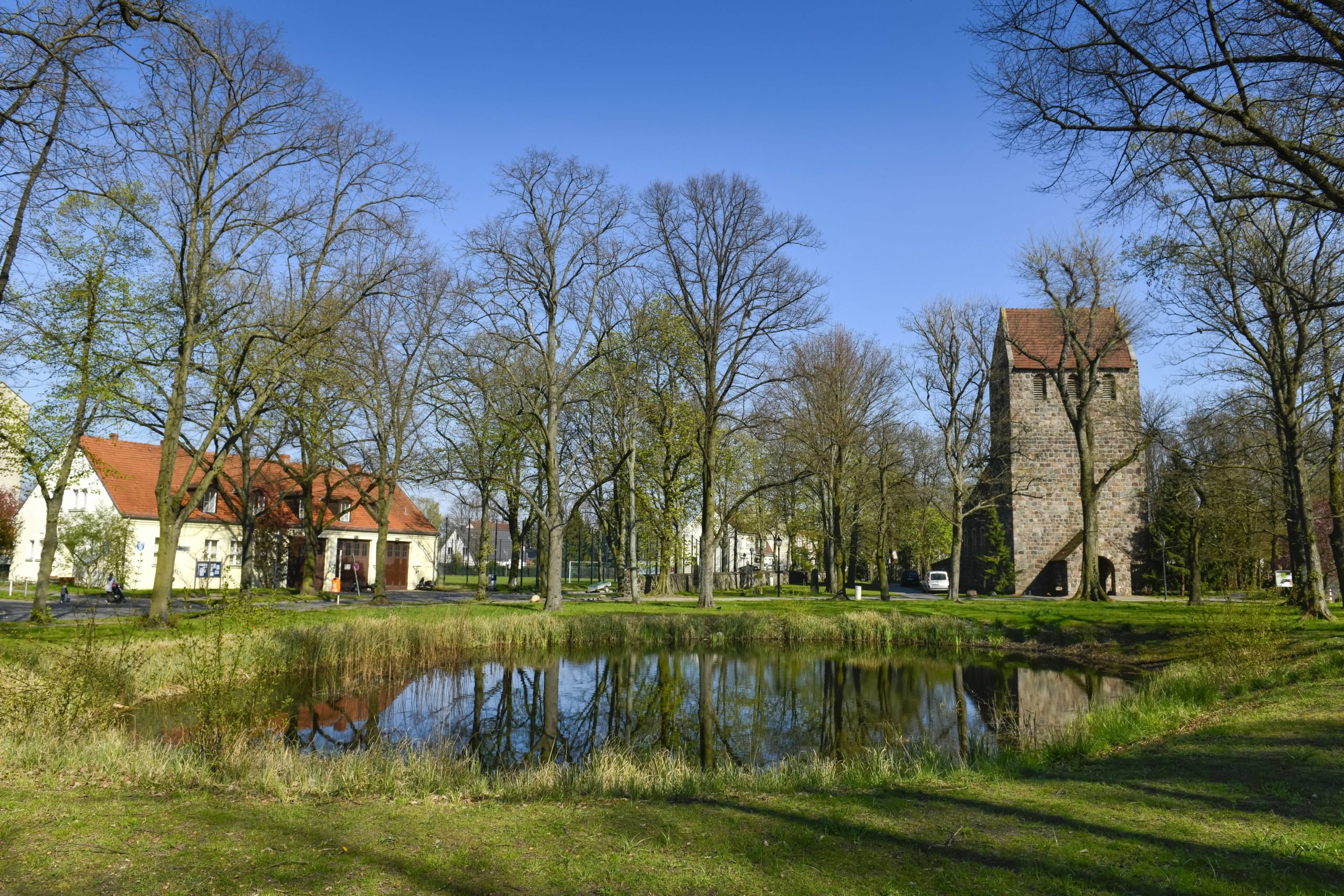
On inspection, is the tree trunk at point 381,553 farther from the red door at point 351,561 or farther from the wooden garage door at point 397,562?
the wooden garage door at point 397,562

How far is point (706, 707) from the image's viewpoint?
15648 mm

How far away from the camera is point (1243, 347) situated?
71.1 feet

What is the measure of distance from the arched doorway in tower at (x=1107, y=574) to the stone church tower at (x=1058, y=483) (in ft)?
0.16

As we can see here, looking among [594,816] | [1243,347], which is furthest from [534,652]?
[1243,347]

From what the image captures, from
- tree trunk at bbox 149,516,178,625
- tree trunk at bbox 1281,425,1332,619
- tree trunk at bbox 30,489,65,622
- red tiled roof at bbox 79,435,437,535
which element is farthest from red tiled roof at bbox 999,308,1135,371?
tree trunk at bbox 30,489,65,622

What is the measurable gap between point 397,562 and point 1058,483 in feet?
111

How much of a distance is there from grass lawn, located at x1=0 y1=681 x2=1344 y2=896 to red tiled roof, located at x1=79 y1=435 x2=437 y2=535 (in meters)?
27.1

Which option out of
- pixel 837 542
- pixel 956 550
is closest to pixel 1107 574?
pixel 956 550

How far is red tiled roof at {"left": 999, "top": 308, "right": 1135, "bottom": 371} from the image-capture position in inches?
1467

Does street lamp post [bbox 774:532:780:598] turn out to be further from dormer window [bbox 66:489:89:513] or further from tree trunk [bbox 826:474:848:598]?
dormer window [bbox 66:489:89:513]

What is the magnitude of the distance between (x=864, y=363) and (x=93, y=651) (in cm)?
3079

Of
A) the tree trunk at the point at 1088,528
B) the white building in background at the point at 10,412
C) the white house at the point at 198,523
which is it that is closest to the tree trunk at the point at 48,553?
the white building in background at the point at 10,412

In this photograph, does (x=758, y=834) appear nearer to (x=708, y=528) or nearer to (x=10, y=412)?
(x=10, y=412)

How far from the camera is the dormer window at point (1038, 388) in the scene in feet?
128
